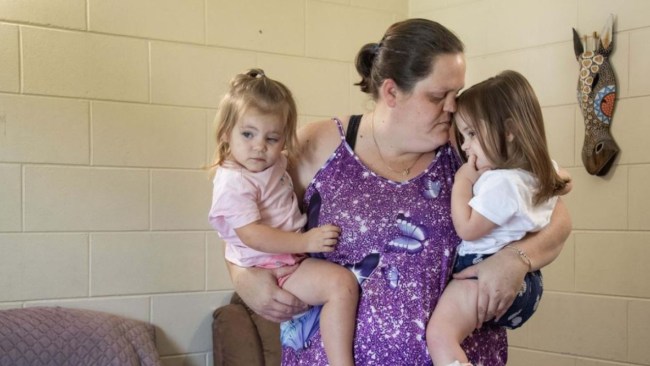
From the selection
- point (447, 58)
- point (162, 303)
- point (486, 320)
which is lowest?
point (162, 303)

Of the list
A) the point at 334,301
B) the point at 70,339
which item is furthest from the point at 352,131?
the point at 70,339

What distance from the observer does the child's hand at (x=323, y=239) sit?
5.74ft

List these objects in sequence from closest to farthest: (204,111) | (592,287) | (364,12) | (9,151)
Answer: (9,151), (592,287), (204,111), (364,12)

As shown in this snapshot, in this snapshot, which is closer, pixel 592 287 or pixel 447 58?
pixel 447 58

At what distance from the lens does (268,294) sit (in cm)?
179

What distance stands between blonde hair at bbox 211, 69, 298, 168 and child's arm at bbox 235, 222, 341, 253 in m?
0.21

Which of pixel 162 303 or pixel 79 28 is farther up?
pixel 79 28

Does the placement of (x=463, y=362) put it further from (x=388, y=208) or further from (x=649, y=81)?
(x=649, y=81)

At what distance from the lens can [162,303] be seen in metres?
3.03

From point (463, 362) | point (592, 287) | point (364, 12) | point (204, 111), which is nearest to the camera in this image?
point (463, 362)

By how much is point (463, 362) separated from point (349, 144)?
621 millimetres

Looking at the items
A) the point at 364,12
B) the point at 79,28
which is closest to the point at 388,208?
the point at 79,28

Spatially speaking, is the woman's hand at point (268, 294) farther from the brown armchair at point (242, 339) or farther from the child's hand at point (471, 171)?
the brown armchair at point (242, 339)

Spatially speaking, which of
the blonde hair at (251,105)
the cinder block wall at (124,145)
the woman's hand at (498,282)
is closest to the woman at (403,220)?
the woman's hand at (498,282)
